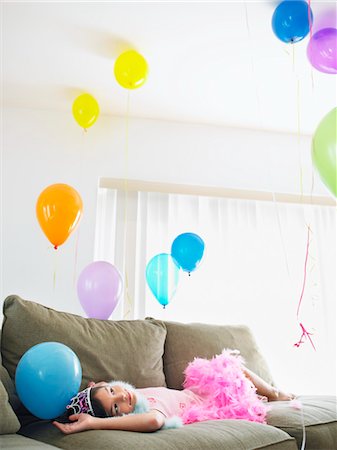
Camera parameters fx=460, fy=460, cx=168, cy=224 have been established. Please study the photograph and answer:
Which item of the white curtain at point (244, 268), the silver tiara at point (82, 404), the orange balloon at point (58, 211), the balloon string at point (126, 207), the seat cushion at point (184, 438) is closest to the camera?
the seat cushion at point (184, 438)

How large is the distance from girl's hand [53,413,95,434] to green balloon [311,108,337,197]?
978 mm

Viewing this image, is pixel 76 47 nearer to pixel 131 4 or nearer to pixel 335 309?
pixel 131 4

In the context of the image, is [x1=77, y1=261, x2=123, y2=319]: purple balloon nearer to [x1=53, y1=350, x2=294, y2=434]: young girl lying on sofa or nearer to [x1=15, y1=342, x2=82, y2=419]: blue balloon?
[x1=53, y1=350, x2=294, y2=434]: young girl lying on sofa

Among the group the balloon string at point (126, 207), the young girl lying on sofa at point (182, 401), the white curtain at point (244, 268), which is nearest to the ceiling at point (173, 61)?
the balloon string at point (126, 207)

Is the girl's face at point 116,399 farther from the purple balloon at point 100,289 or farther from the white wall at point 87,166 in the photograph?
the white wall at point 87,166

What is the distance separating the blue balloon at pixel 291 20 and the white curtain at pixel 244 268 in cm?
142

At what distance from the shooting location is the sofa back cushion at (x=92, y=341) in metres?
1.71

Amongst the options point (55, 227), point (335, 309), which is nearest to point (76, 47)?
point (55, 227)

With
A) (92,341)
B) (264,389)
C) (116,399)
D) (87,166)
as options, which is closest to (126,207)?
(87,166)


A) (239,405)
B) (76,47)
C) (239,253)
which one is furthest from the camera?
(239,253)

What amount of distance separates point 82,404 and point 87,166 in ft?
5.99

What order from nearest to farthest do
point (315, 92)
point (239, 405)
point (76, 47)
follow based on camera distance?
point (239, 405) → point (76, 47) → point (315, 92)

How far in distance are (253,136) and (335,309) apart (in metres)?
1.40

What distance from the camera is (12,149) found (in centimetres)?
293
